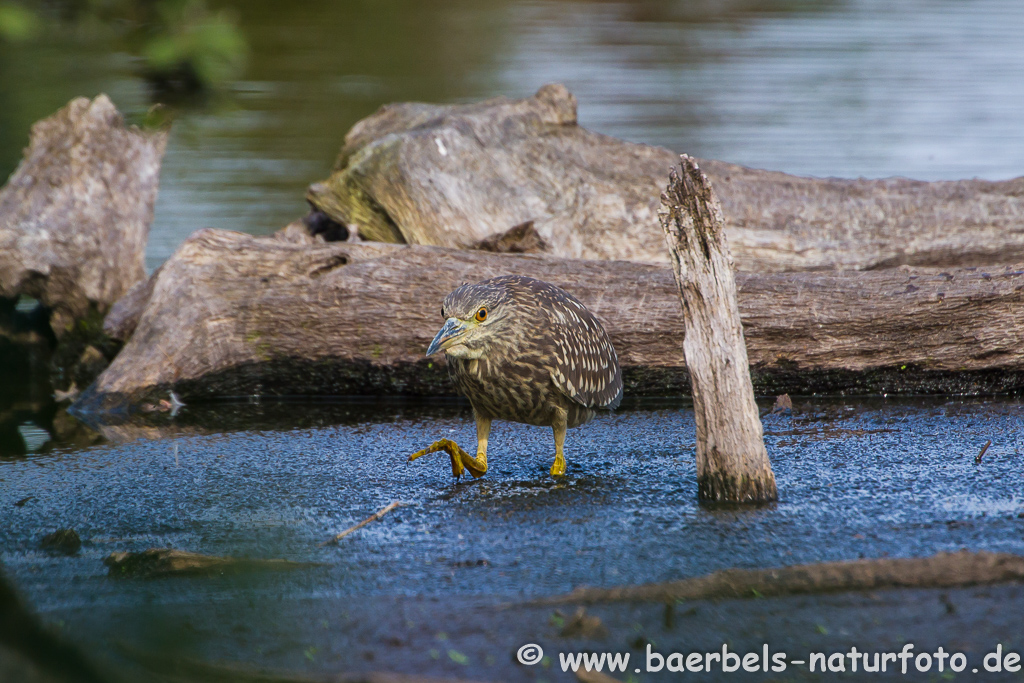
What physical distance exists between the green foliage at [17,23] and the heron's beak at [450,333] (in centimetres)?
223

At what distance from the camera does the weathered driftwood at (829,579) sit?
285 cm

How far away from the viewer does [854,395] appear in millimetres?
5348

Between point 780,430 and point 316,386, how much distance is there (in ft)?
8.62

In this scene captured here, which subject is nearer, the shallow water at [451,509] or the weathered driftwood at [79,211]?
the shallow water at [451,509]

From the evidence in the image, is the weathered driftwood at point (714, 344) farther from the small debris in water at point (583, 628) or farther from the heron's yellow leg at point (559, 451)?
the small debris in water at point (583, 628)

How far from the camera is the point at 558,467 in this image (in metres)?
4.06

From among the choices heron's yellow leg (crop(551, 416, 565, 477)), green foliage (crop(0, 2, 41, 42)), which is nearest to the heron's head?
heron's yellow leg (crop(551, 416, 565, 477))

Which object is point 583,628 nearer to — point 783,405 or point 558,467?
point 558,467

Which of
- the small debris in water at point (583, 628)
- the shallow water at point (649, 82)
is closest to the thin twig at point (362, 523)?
the small debris in water at point (583, 628)

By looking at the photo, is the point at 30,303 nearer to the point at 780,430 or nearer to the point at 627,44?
the point at 780,430

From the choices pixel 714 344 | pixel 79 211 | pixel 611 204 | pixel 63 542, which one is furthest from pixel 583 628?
pixel 79 211

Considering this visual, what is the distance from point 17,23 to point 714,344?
2589mm

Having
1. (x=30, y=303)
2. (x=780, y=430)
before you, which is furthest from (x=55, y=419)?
(x=780, y=430)

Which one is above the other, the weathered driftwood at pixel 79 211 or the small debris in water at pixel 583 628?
the weathered driftwood at pixel 79 211
